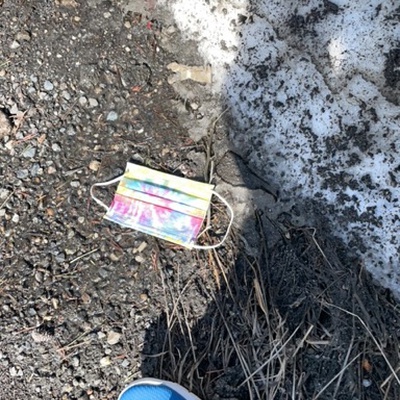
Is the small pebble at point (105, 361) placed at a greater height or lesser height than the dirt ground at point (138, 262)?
lesser

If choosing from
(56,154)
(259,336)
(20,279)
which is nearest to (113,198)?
(56,154)

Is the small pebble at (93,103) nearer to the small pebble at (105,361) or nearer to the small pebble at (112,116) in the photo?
the small pebble at (112,116)

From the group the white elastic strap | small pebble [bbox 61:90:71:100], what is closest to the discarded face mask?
the white elastic strap

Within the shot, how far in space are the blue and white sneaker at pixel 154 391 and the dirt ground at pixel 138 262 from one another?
0.04m

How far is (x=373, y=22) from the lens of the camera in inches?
69.1

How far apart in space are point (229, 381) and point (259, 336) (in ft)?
0.52

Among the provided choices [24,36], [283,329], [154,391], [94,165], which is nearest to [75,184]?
[94,165]

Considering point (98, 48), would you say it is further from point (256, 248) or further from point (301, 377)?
point (301, 377)

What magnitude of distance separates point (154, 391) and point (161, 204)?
55cm

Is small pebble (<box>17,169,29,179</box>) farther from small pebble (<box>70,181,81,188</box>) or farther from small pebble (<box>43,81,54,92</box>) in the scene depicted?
small pebble (<box>43,81,54,92</box>)

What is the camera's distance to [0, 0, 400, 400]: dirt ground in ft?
5.75

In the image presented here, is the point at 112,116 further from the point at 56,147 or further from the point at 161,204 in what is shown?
the point at 161,204

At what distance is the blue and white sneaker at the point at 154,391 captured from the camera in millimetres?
1781

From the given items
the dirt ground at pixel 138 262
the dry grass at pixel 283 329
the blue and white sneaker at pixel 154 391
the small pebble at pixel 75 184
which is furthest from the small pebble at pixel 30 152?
the blue and white sneaker at pixel 154 391
